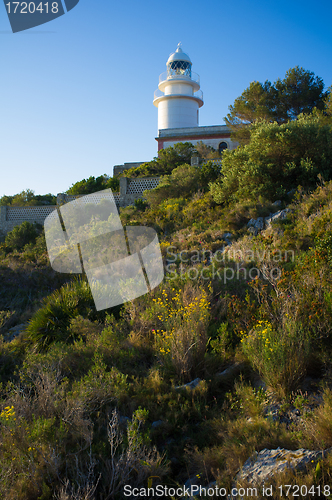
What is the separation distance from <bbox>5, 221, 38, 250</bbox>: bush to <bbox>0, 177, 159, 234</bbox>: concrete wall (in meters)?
1.96

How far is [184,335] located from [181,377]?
1.76ft

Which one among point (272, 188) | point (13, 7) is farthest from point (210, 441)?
point (272, 188)

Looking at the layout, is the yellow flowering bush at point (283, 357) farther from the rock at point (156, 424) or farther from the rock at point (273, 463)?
the rock at point (156, 424)

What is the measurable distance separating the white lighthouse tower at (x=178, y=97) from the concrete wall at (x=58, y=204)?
11689 millimetres

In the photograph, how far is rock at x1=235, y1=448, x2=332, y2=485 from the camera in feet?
7.52

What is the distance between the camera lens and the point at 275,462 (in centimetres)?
239

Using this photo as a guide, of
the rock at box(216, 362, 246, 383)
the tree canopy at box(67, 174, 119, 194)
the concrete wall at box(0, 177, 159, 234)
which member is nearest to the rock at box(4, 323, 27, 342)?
the rock at box(216, 362, 246, 383)

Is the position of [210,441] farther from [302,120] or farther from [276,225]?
[302,120]

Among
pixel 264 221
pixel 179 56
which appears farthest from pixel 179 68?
pixel 264 221

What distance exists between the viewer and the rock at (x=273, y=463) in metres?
2.29

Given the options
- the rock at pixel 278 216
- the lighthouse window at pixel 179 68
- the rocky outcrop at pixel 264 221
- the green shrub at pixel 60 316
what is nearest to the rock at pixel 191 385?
the green shrub at pixel 60 316

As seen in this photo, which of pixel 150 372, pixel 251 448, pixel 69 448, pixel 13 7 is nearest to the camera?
pixel 251 448

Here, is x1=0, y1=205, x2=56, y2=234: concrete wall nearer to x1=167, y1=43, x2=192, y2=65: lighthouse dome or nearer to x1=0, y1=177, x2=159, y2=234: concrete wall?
x1=0, y1=177, x2=159, y2=234: concrete wall

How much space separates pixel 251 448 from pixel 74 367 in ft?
9.23
